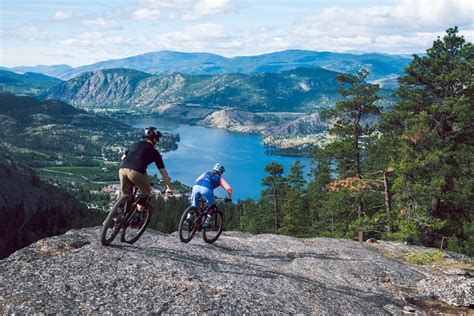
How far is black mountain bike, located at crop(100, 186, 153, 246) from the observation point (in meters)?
13.0

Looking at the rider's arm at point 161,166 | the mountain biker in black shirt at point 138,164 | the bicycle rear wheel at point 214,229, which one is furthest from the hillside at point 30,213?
the rider's arm at point 161,166

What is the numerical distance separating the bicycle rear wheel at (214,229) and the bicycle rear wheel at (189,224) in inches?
21.4

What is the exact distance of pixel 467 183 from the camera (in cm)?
2984

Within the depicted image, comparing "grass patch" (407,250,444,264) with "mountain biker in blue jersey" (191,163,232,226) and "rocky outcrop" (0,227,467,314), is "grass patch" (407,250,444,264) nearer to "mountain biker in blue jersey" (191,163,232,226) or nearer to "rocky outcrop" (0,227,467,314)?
"rocky outcrop" (0,227,467,314)

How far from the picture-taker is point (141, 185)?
13.5 m

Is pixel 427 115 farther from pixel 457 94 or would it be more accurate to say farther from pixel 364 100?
pixel 364 100

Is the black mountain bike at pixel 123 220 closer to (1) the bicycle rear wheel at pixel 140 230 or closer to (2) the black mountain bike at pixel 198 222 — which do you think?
(1) the bicycle rear wheel at pixel 140 230

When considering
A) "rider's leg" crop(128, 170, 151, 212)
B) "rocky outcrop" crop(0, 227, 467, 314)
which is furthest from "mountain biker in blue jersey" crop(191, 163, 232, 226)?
"rider's leg" crop(128, 170, 151, 212)

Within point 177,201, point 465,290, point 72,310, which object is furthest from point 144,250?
point 177,201

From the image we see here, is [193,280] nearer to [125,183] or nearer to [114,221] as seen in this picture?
[114,221]

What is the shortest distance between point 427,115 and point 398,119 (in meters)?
5.09

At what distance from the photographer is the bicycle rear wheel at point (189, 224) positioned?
1648 centimetres

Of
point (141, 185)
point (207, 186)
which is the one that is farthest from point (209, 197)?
point (141, 185)

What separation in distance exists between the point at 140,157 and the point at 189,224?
4.71 metres
